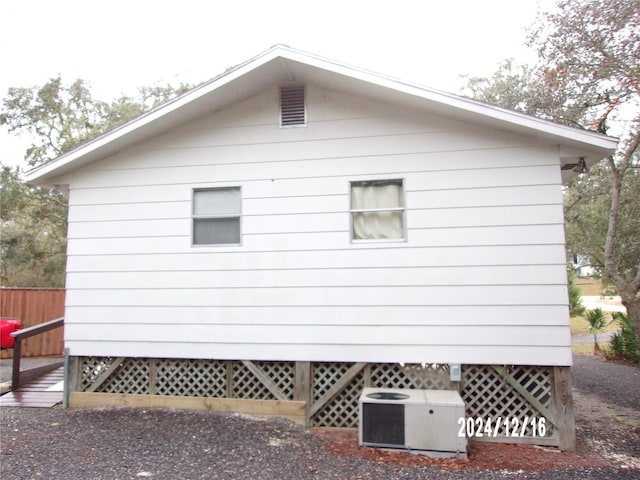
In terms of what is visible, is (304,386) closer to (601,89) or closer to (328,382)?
(328,382)

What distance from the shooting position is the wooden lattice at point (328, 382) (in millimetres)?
5617

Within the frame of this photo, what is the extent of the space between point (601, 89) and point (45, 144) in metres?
16.6

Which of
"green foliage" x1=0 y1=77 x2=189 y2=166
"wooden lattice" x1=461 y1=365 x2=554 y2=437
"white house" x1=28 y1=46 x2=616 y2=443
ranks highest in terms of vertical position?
"green foliage" x1=0 y1=77 x2=189 y2=166

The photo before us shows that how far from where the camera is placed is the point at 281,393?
19.9ft

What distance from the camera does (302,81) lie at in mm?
6289

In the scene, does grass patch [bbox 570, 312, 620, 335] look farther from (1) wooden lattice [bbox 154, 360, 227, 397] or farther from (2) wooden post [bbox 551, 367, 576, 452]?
(1) wooden lattice [bbox 154, 360, 227, 397]

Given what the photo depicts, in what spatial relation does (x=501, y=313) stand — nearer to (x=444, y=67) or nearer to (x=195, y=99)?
(x=195, y=99)

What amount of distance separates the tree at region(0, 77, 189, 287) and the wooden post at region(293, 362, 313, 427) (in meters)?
12.8

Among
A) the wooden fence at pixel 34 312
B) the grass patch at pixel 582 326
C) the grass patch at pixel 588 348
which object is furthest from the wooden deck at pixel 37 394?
the grass patch at pixel 582 326

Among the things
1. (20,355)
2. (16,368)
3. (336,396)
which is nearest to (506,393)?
(336,396)

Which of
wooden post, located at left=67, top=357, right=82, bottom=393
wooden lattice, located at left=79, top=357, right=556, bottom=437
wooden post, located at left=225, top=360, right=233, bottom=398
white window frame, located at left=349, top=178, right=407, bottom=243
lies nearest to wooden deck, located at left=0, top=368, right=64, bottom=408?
wooden post, located at left=67, top=357, right=82, bottom=393

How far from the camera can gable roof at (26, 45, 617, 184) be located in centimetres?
539

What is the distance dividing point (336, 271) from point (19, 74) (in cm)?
1412
